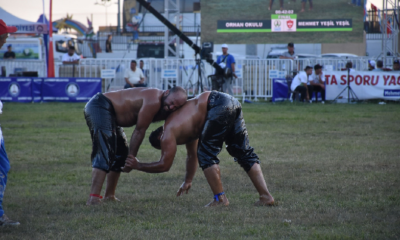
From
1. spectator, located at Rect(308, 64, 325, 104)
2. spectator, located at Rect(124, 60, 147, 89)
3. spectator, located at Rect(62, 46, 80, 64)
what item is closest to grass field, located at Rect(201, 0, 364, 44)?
spectator, located at Rect(308, 64, 325, 104)

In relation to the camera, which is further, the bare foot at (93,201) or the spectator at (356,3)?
the spectator at (356,3)

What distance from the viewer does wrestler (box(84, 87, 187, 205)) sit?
16.4 ft

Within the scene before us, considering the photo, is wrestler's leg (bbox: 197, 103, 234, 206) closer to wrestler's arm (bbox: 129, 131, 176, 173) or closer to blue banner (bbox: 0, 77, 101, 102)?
wrestler's arm (bbox: 129, 131, 176, 173)

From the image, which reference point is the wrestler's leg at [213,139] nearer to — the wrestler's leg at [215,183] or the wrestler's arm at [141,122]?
the wrestler's leg at [215,183]

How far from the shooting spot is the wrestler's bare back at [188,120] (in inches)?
192

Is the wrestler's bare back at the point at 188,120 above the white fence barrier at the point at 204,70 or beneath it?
beneath

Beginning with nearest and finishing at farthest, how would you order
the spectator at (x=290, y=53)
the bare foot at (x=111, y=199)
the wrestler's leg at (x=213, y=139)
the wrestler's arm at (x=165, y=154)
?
the wrestler's arm at (x=165, y=154) → the wrestler's leg at (x=213, y=139) → the bare foot at (x=111, y=199) → the spectator at (x=290, y=53)

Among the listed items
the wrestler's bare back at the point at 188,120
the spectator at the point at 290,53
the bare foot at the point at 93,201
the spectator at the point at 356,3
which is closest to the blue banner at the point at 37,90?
the spectator at the point at 290,53

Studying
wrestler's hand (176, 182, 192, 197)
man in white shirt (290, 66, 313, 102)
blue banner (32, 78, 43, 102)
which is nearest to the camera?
wrestler's hand (176, 182, 192, 197)

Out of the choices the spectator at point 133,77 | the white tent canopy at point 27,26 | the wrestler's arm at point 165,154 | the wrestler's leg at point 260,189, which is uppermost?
the white tent canopy at point 27,26

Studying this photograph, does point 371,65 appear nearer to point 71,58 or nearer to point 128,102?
point 71,58

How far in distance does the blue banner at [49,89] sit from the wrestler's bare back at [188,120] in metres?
14.9

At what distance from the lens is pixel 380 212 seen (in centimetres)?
462

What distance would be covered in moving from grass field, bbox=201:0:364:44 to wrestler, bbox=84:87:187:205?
59.2 feet
